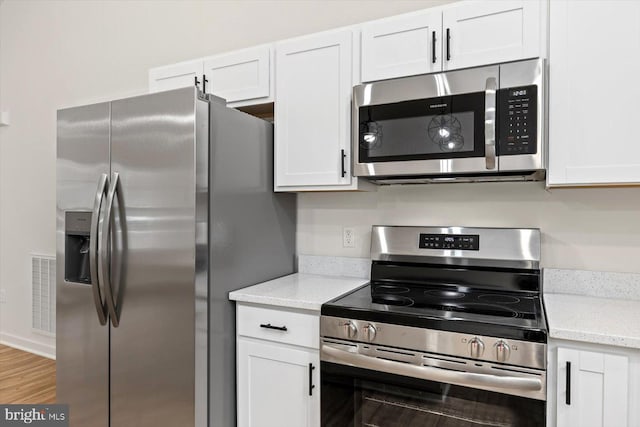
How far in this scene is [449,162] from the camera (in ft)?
5.63

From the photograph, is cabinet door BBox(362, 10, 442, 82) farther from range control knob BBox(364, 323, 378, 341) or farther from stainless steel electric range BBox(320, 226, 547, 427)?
range control knob BBox(364, 323, 378, 341)

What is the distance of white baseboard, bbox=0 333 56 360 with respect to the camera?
343cm

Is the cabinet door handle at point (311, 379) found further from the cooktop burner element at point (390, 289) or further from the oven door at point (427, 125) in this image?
the oven door at point (427, 125)

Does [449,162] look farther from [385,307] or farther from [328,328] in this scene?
[328,328]

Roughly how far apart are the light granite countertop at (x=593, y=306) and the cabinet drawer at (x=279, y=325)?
2.85 ft

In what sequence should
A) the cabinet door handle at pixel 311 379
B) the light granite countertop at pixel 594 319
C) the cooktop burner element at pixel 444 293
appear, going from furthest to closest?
the cooktop burner element at pixel 444 293, the cabinet door handle at pixel 311 379, the light granite countertop at pixel 594 319

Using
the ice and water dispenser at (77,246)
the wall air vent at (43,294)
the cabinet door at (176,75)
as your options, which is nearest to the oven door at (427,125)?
the cabinet door at (176,75)

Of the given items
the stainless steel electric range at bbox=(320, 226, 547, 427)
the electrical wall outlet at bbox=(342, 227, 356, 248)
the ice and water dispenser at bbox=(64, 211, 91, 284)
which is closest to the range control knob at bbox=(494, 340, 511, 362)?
the stainless steel electric range at bbox=(320, 226, 547, 427)

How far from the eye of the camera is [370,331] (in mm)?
1545

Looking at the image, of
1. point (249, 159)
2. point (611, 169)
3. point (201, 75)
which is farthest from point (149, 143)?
point (611, 169)

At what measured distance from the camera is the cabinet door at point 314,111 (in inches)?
77.0

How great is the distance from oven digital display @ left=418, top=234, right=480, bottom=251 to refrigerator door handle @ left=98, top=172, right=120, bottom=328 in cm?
143

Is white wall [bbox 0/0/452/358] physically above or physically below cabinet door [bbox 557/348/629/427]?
above

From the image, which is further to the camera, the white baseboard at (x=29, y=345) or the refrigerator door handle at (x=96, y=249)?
the white baseboard at (x=29, y=345)
